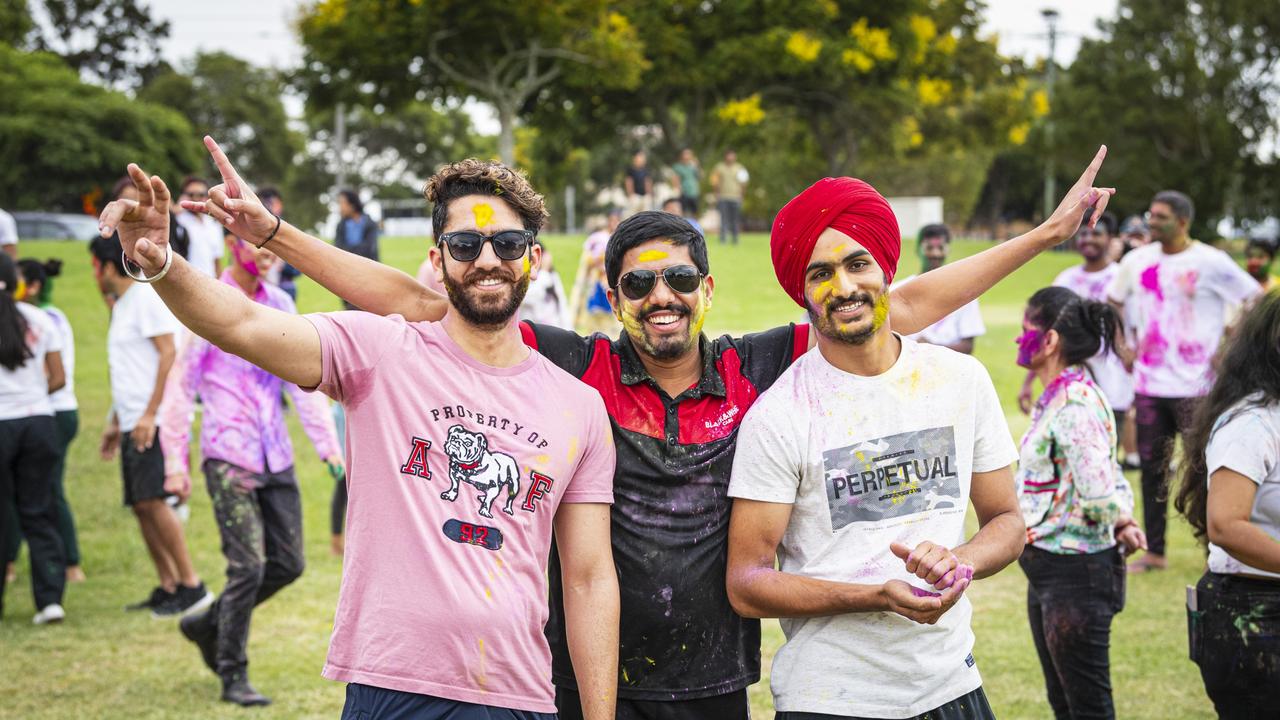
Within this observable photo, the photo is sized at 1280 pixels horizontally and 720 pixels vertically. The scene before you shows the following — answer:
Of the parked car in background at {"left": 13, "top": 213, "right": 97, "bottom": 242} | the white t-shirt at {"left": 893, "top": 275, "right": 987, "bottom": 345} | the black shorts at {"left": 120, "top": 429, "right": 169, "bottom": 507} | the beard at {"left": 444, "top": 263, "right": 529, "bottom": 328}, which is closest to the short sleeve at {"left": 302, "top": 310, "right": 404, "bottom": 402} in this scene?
the beard at {"left": 444, "top": 263, "right": 529, "bottom": 328}

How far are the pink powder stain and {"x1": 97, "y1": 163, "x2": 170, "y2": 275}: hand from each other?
717 centimetres

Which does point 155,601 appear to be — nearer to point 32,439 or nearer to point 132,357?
point 32,439

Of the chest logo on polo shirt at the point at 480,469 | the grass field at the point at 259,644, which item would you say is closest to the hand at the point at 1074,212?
the grass field at the point at 259,644

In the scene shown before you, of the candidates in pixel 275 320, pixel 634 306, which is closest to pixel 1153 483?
pixel 634 306

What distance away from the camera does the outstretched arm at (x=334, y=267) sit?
3.21 metres

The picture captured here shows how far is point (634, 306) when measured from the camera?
3.22m

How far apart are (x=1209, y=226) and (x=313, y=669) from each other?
133 ft

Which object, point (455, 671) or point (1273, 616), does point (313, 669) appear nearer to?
point (455, 671)

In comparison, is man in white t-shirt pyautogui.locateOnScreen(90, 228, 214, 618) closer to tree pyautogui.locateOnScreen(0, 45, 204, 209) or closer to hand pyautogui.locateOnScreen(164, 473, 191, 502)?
hand pyautogui.locateOnScreen(164, 473, 191, 502)

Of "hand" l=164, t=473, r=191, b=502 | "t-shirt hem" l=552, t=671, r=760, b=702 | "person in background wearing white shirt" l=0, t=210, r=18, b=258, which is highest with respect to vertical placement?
"person in background wearing white shirt" l=0, t=210, r=18, b=258

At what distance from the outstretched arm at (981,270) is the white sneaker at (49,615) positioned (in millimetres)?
5761

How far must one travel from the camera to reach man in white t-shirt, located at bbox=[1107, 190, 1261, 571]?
8008 millimetres

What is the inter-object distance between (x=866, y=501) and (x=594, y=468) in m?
0.68

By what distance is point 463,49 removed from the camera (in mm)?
27172
